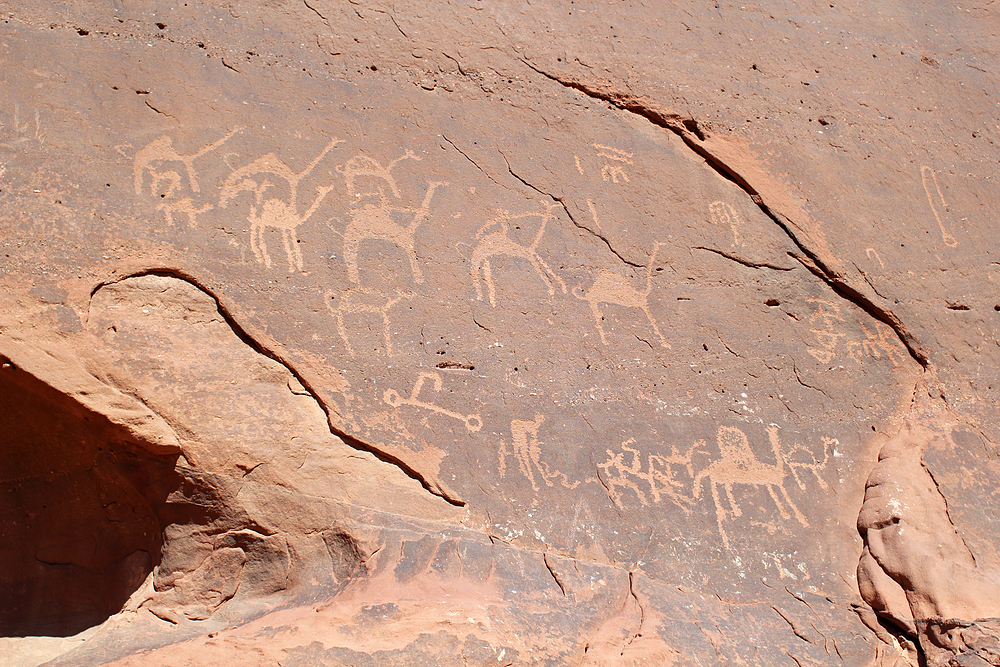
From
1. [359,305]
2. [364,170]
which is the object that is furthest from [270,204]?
[359,305]

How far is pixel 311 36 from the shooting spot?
3270 mm

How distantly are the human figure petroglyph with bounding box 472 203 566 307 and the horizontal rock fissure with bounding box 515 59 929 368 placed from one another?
88 centimetres

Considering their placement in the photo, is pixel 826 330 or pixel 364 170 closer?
pixel 364 170

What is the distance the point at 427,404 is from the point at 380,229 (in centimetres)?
87

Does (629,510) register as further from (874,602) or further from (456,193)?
(456,193)

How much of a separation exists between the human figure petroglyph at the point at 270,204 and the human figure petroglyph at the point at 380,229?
0.20m

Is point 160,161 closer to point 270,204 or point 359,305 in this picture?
point 270,204

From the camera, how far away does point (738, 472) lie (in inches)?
117

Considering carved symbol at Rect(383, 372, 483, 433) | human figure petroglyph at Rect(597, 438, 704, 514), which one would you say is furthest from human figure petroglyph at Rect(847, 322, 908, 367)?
carved symbol at Rect(383, 372, 483, 433)

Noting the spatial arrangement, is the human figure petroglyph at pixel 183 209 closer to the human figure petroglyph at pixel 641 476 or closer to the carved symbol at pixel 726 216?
the human figure petroglyph at pixel 641 476

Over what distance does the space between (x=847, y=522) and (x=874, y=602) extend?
344 millimetres

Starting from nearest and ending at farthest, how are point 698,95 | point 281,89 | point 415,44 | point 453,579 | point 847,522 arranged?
point 453,579, point 847,522, point 281,89, point 415,44, point 698,95

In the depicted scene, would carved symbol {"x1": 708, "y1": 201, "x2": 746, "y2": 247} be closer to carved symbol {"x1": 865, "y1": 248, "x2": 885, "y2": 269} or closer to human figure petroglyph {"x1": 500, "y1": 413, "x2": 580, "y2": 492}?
carved symbol {"x1": 865, "y1": 248, "x2": 885, "y2": 269}

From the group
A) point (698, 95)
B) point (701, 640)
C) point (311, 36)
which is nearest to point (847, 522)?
point (701, 640)
